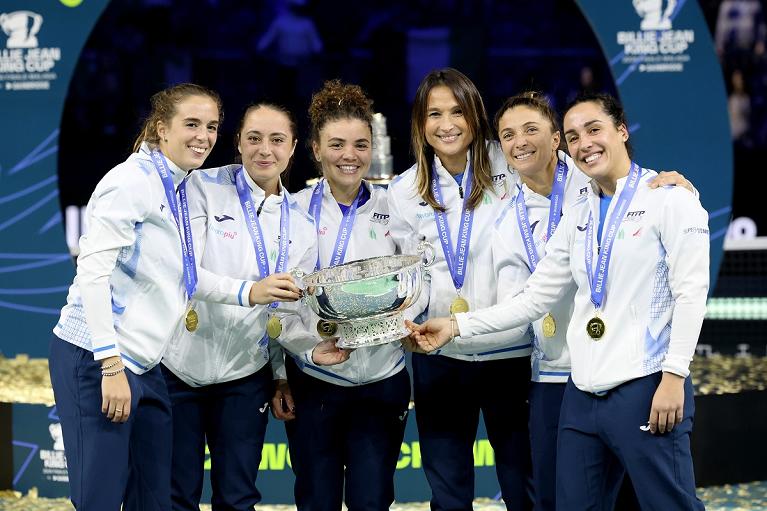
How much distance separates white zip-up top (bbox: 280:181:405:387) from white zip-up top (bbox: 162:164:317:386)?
0.28 feet

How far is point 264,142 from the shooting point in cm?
379

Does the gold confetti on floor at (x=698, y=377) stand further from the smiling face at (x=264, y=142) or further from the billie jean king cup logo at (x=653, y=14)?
the smiling face at (x=264, y=142)

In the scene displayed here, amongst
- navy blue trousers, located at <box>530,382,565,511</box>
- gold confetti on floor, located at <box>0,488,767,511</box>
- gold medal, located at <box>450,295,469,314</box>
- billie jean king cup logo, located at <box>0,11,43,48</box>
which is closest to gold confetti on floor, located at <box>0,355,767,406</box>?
gold confetti on floor, located at <box>0,488,767,511</box>

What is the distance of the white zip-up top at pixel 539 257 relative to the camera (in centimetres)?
363

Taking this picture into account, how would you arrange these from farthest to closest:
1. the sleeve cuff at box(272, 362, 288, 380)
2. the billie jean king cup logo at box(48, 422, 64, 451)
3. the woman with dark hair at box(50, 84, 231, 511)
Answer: the billie jean king cup logo at box(48, 422, 64, 451) → the sleeve cuff at box(272, 362, 288, 380) → the woman with dark hair at box(50, 84, 231, 511)

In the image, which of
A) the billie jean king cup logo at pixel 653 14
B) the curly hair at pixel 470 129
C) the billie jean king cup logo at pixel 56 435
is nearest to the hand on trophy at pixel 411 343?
the curly hair at pixel 470 129

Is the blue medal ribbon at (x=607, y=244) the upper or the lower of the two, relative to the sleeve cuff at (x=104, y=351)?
upper

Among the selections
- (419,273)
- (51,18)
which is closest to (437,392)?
(419,273)

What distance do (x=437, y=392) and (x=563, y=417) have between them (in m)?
0.66

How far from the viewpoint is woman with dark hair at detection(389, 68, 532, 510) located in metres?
3.74

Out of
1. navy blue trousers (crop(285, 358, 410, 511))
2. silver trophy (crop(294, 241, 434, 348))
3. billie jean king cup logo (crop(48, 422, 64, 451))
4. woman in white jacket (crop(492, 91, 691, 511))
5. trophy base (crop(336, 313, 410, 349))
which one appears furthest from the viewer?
billie jean king cup logo (crop(48, 422, 64, 451))

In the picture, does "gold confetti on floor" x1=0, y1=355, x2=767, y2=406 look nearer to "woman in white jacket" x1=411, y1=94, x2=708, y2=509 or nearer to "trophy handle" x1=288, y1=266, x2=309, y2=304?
"trophy handle" x1=288, y1=266, x2=309, y2=304

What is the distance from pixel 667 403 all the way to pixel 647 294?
1.11 ft

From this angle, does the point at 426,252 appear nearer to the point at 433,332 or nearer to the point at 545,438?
the point at 433,332
